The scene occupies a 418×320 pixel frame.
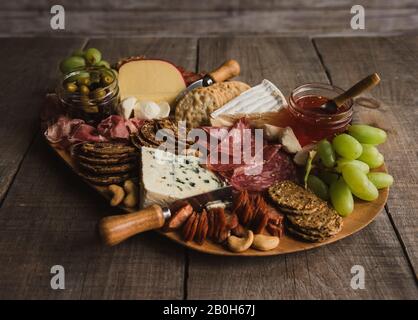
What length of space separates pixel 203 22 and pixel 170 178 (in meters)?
1.64

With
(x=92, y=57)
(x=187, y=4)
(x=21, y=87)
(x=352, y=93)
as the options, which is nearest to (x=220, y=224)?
(x=352, y=93)

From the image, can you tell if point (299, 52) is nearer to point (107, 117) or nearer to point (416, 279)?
point (107, 117)

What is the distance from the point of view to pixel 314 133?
5.61ft

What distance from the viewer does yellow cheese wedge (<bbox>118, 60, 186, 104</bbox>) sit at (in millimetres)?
1905

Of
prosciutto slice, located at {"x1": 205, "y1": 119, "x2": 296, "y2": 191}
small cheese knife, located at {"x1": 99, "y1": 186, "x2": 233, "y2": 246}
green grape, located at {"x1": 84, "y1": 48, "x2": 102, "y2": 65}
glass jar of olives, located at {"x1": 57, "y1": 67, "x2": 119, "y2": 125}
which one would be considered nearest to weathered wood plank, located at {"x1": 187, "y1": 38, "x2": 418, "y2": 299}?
small cheese knife, located at {"x1": 99, "y1": 186, "x2": 233, "y2": 246}

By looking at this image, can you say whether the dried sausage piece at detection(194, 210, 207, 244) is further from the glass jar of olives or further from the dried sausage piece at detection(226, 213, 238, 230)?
the glass jar of olives

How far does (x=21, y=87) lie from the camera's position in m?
2.17

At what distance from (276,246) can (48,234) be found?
1.99 feet

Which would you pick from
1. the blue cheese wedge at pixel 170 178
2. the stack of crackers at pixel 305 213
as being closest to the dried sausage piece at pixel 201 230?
the blue cheese wedge at pixel 170 178

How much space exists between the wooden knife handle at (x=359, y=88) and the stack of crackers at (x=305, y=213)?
1.27ft

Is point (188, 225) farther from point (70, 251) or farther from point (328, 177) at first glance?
point (328, 177)

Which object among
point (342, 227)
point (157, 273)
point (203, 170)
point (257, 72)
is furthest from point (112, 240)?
point (257, 72)

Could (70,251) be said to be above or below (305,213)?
below

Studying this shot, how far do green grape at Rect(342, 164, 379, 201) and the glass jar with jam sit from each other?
0.25m
